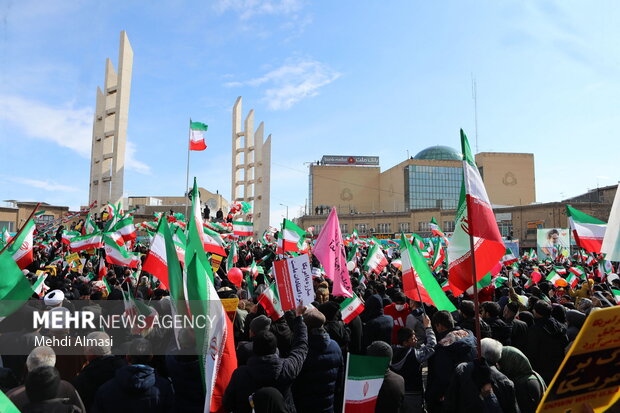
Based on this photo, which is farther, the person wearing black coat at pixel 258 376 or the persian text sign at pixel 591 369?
the person wearing black coat at pixel 258 376

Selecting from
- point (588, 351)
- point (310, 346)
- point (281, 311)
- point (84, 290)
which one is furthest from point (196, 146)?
point (588, 351)

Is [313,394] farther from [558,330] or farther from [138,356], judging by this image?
[558,330]

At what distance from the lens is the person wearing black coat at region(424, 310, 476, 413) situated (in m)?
4.37

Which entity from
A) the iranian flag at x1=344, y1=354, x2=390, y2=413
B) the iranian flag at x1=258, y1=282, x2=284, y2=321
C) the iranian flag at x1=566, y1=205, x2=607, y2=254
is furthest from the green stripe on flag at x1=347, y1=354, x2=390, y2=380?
the iranian flag at x1=566, y1=205, x2=607, y2=254

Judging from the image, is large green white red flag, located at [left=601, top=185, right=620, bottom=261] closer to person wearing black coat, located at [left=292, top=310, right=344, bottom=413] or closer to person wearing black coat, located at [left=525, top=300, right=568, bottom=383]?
person wearing black coat, located at [left=525, top=300, right=568, bottom=383]

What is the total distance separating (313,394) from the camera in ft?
14.3

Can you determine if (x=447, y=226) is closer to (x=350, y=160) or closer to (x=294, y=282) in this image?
(x=350, y=160)

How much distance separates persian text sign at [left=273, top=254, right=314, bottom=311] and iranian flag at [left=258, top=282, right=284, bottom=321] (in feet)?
0.76

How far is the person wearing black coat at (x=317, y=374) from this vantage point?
4.35m

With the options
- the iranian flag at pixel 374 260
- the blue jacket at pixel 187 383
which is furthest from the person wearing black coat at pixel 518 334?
the iranian flag at pixel 374 260

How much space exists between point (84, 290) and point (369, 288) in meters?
5.73

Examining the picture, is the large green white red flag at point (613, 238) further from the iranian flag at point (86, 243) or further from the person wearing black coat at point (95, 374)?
the iranian flag at point (86, 243)

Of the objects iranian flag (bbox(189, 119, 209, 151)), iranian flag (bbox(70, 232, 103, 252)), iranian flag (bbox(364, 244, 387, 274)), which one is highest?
iranian flag (bbox(189, 119, 209, 151))

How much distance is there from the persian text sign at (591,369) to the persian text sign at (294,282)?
4.52 m
